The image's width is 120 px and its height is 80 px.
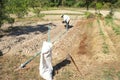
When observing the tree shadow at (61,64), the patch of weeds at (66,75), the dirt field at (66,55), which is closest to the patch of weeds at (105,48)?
the dirt field at (66,55)

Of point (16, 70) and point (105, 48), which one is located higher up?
point (16, 70)

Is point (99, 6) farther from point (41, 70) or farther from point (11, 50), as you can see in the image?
point (41, 70)

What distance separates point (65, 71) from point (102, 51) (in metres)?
2.83

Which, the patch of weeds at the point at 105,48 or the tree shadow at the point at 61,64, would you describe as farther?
the patch of weeds at the point at 105,48

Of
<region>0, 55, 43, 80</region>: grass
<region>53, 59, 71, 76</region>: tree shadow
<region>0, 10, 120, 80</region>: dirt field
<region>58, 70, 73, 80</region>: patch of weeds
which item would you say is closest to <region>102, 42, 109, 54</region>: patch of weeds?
<region>0, 10, 120, 80</region>: dirt field

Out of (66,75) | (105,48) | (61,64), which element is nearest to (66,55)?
(61,64)

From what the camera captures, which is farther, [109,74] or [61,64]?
[61,64]

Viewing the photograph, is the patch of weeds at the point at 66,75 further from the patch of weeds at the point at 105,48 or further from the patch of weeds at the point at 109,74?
the patch of weeds at the point at 105,48

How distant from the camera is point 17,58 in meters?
10.4

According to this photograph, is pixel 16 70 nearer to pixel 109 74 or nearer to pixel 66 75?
pixel 66 75

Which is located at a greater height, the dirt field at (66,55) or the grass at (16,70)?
the grass at (16,70)

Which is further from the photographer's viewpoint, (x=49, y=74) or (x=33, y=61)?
(x=33, y=61)

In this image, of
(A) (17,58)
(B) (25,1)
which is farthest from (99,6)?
(A) (17,58)

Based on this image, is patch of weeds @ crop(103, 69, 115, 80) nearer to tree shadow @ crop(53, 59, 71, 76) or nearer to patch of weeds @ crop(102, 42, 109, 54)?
tree shadow @ crop(53, 59, 71, 76)
